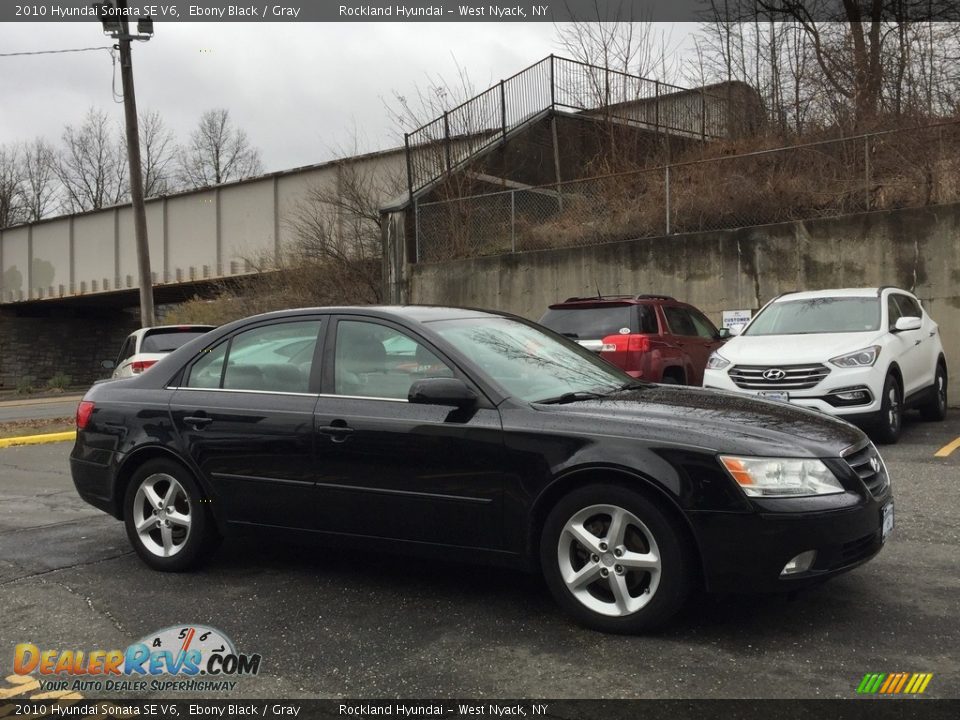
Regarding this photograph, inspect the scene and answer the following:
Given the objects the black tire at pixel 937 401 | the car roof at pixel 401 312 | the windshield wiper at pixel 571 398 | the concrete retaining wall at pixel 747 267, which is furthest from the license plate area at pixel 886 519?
the concrete retaining wall at pixel 747 267

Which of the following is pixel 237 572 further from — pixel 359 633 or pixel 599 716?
pixel 599 716

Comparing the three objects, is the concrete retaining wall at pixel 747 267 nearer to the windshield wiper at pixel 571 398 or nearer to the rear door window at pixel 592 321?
the rear door window at pixel 592 321

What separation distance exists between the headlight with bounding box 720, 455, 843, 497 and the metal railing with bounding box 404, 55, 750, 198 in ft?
54.8

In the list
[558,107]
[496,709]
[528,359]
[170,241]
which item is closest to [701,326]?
[528,359]

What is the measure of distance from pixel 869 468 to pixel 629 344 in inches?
232

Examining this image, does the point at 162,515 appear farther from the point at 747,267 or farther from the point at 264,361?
the point at 747,267

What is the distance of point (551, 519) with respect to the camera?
3959 millimetres

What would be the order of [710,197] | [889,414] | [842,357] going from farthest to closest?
[710,197] < [889,414] < [842,357]

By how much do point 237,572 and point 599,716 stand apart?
2649 millimetres

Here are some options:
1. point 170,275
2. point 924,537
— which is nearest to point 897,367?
point 924,537

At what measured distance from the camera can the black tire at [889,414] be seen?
8797 mm

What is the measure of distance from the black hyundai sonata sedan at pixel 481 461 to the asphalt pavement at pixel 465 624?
0.26 metres

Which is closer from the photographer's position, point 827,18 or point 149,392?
point 149,392

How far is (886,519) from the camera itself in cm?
405
